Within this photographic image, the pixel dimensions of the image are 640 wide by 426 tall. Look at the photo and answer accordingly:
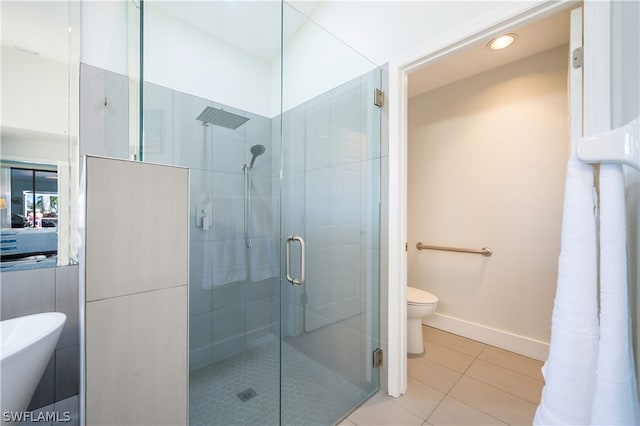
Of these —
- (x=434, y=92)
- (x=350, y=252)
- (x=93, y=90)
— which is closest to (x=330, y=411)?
(x=350, y=252)

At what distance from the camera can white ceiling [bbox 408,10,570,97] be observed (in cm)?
174

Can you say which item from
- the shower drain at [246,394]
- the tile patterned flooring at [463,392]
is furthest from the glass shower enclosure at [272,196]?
the tile patterned flooring at [463,392]

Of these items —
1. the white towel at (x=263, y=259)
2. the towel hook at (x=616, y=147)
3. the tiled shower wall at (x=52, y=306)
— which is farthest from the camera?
the white towel at (x=263, y=259)

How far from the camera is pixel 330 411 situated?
1455mm

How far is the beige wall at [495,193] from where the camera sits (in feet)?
6.72

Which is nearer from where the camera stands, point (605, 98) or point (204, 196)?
point (605, 98)

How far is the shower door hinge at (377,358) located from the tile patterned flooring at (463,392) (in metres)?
A: 0.19

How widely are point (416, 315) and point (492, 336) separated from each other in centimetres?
85

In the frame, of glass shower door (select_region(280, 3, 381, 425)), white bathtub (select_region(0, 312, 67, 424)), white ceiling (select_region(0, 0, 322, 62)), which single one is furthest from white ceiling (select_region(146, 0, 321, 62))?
white bathtub (select_region(0, 312, 67, 424))

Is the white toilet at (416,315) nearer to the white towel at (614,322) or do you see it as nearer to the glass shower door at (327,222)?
the glass shower door at (327,222)

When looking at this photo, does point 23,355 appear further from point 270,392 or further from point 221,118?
point 221,118

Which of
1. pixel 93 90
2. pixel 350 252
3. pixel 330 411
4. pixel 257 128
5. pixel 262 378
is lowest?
pixel 330 411

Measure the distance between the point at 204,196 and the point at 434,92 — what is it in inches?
99.8

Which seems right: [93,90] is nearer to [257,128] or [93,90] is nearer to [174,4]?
[174,4]
